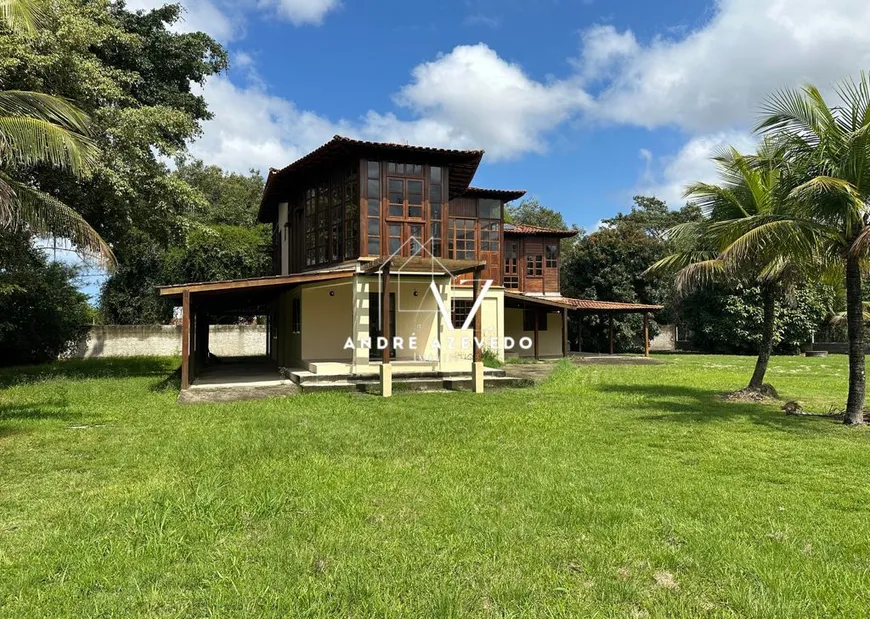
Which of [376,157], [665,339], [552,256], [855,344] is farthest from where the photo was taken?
[665,339]

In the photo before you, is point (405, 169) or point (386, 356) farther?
point (405, 169)

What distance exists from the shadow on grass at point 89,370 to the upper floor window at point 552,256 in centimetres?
1674

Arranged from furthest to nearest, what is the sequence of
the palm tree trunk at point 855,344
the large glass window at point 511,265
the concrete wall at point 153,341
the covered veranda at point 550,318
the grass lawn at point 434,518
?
the large glass window at point 511,265, the concrete wall at point 153,341, the covered veranda at point 550,318, the palm tree trunk at point 855,344, the grass lawn at point 434,518

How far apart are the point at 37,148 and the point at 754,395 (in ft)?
43.8

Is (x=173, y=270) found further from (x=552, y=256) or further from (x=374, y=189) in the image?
(x=552, y=256)

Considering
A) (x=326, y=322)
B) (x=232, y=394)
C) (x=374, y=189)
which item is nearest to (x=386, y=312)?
(x=232, y=394)

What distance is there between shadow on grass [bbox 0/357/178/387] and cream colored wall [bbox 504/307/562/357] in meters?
13.9

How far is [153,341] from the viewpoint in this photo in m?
25.5

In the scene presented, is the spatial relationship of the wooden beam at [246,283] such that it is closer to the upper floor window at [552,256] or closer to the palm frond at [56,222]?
the palm frond at [56,222]

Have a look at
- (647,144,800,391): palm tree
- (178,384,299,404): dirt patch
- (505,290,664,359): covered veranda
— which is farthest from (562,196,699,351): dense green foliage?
(178,384,299,404): dirt patch

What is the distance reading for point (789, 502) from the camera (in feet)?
15.6

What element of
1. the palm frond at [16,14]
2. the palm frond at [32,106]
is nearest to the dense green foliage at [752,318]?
the palm frond at [32,106]

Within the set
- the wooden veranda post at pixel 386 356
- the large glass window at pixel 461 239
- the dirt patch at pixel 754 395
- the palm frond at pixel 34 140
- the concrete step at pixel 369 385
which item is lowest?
the dirt patch at pixel 754 395

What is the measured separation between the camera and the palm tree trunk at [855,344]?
27.9 feet
